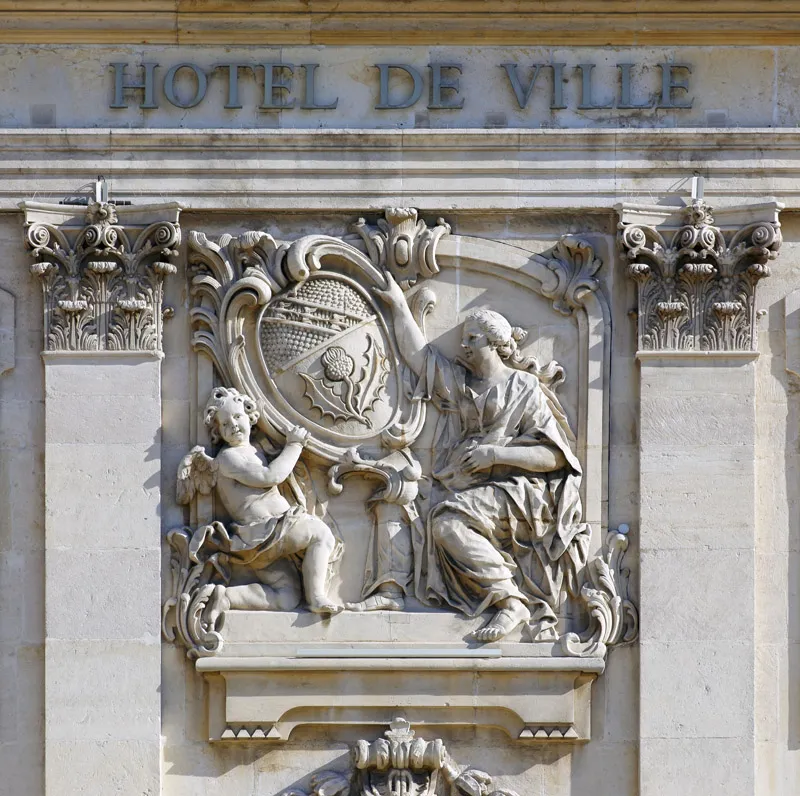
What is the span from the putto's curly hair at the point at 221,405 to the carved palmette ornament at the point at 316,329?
8cm

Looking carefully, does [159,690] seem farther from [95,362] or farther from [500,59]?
[500,59]

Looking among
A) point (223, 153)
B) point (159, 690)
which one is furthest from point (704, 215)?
point (159, 690)

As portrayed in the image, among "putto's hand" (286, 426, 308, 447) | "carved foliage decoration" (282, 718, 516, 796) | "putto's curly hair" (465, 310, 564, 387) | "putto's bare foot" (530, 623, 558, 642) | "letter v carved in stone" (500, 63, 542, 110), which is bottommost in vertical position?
"carved foliage decoration" (282, 718, 516, 796)

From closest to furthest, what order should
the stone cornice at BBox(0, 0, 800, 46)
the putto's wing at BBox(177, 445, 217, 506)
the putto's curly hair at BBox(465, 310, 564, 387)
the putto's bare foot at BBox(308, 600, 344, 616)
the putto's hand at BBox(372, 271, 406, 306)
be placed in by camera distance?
the putto's bare foot at BBox(308, 600, 344, 616) < the putto's wing at BBox(177, 445, 217, 506) < the putto's curly hair at BBox(465, 310, 564, 387) < the putto's hand at BBox(372, 271, 406, 306) < the stone cornice at BBox(0, 0, 800, 46)

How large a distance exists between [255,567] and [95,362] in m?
2.14

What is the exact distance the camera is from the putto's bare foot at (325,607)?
2044 cm

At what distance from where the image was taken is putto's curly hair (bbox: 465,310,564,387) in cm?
Answer: 2067

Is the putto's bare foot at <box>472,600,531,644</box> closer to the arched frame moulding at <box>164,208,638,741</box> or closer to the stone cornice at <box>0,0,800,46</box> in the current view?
the arched frame moulding at <box>164,208,638,741</box>

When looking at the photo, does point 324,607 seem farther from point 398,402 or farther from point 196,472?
point 398,402

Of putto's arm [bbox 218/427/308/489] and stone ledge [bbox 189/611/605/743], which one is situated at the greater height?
putto's arm [bbox 218/427/308/489]

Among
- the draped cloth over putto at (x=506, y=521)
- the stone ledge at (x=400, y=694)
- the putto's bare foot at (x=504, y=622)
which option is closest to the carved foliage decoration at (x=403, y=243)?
the draped cloth over putto at (x=506, y=521)

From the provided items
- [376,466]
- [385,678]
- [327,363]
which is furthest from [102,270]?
[385,678]

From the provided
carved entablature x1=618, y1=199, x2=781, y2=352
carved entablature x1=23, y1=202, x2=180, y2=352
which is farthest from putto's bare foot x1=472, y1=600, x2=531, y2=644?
carved entablature x1=23, y1=202, x2=180, y2=352

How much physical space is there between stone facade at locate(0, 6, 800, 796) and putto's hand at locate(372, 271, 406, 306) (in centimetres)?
3
